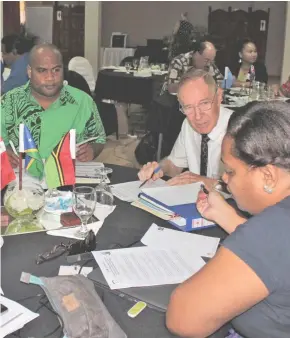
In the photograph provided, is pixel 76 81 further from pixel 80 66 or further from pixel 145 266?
pixel 145 266

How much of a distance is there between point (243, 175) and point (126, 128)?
5035 mm

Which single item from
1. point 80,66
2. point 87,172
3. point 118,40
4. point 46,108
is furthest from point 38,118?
point 118,40

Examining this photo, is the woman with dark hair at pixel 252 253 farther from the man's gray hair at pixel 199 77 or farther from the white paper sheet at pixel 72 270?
the man's gray hair at pixel 199 77

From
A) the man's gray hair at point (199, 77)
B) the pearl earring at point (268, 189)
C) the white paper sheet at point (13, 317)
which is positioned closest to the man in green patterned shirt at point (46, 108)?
the man's gray hair at point (199, 77)

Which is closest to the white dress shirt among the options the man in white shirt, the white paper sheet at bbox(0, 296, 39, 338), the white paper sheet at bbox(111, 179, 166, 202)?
the man in white shirt

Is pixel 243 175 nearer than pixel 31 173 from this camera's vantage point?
Yes

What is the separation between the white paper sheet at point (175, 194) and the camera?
5.44 feet

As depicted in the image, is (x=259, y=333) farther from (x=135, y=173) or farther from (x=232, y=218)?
(x=135, y=173)

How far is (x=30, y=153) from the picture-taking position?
1.78 meters

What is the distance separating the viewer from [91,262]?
128 centimetres

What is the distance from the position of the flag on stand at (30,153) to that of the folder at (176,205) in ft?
1.33

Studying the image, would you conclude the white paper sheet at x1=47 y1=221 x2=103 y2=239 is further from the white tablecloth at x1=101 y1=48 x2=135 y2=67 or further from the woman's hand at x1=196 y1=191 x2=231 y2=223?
the white tablecloth at x1=101 y1=48 x2=135 y2=67

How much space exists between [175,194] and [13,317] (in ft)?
2.77

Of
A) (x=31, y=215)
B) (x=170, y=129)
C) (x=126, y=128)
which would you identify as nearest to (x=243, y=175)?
(x=31, y=215)
